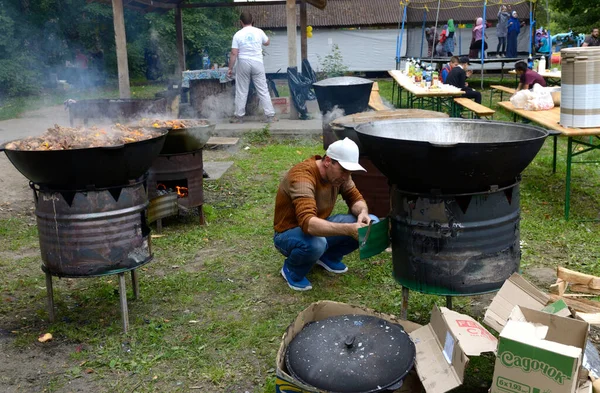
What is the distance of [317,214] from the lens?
14.7 ft

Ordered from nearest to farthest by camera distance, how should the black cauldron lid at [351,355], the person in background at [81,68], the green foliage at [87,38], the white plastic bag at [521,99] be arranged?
the black cauldron lid at [351,355], the white plastic bag at [521,99], the green foliage at [87,38], the person in background at [81,68]

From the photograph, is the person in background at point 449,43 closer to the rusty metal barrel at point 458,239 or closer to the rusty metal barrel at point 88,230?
the rusty metal barrel at point 458,239

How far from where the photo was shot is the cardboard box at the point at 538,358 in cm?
259

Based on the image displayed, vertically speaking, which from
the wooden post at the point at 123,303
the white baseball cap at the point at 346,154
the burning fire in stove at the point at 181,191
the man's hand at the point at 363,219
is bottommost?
the wooden post at the point at 123,303

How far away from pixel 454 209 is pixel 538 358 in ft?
3.16

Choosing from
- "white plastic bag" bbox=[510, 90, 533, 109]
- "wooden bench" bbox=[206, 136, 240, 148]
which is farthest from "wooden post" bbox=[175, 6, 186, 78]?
"white plastic bag" bbox=[510, 90, 533, 109]

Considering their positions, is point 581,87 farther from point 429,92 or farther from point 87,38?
point 87,38

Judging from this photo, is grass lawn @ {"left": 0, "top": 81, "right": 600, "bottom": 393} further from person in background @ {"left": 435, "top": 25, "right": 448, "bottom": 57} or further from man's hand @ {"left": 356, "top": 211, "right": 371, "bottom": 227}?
person in background @ {"left": 435, "top": 25, "right": 448, "bottom": 57}

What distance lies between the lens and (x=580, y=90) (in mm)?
5641

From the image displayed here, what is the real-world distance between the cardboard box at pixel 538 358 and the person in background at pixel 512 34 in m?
19.4

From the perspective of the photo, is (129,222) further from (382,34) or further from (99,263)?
(382,34)

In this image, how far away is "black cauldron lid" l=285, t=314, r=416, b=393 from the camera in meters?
2.80

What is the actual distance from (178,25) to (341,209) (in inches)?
359

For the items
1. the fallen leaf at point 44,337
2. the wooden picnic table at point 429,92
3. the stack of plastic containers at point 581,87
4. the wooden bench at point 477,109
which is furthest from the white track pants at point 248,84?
the fallen leaf at point 44,337
